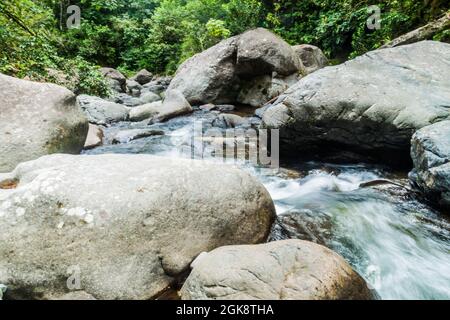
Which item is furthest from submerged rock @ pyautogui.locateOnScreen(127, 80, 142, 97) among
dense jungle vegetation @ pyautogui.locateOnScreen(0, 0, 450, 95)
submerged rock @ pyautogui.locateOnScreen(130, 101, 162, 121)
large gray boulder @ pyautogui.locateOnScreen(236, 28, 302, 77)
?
large gray boulder @ pyautogui.locateOnScreen(236, 28, 302, 77)

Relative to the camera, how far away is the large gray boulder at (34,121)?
4.33 metres

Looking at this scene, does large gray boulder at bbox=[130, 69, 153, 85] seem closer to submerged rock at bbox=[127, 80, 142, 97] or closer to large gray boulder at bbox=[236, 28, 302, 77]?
submerged rock at bbox=[127, 80, 142, 97]

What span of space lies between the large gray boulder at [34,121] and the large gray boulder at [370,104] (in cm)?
316

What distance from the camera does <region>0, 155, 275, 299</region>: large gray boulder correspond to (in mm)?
2344

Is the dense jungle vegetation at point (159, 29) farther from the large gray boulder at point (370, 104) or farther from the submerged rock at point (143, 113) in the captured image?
the large gray boulder at point (370, 104)

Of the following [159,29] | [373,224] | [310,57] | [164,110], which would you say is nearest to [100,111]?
[164,110]

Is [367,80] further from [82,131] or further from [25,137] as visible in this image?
[25,137]

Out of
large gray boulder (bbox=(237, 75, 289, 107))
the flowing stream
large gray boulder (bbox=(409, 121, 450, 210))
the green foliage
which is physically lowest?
the flowing stream

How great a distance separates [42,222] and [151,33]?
1925 centimetres

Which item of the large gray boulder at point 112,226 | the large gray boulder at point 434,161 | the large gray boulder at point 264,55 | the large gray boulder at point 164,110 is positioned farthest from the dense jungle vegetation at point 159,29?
the large gray boulder at point 112,226

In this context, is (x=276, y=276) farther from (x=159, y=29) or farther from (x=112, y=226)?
(x=159, y=29)

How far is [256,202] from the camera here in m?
3.12

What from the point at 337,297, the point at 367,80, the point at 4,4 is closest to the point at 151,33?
the point at 4,4

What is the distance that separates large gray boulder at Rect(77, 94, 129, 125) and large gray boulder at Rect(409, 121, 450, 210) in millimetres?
7086
